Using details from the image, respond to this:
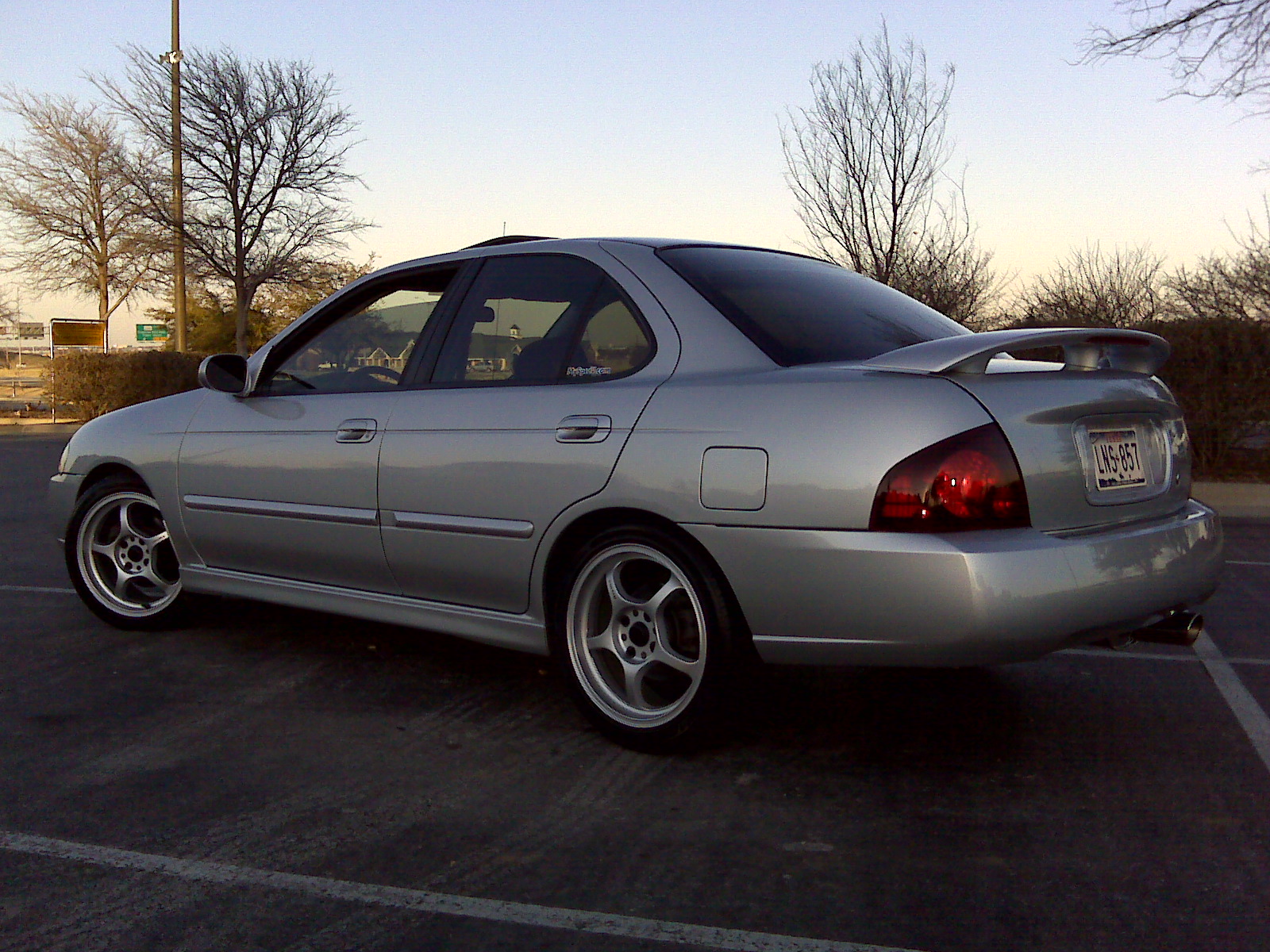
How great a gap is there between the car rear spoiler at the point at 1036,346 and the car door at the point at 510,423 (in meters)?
0.76

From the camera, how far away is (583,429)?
378cm

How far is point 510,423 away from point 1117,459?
1.86 m

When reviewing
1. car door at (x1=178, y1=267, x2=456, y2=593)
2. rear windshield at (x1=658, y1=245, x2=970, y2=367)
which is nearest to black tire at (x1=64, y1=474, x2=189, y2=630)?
car door at (x1=178, y1=267, x2=456, y2=593)

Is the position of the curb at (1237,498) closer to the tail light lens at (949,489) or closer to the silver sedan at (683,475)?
the silver sedan at (683,475)

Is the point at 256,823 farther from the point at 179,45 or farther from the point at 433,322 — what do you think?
the point at 179,45

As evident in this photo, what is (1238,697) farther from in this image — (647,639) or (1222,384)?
(1222,384)

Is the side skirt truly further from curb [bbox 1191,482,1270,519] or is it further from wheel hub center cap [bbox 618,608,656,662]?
curb [bbox 1191,482,1270,519]

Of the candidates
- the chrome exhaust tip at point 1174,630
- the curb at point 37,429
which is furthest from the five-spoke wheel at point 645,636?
the curb at point 37,429

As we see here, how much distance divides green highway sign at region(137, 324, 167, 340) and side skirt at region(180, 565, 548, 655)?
33.0 meters

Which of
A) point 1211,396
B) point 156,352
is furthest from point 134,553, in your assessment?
point 156,352

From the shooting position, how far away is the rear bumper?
3131 mm

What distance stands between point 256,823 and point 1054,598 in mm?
2157

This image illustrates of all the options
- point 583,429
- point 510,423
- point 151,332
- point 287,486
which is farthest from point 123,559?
point 151,332

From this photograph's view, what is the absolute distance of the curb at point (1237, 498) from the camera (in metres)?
10.7
